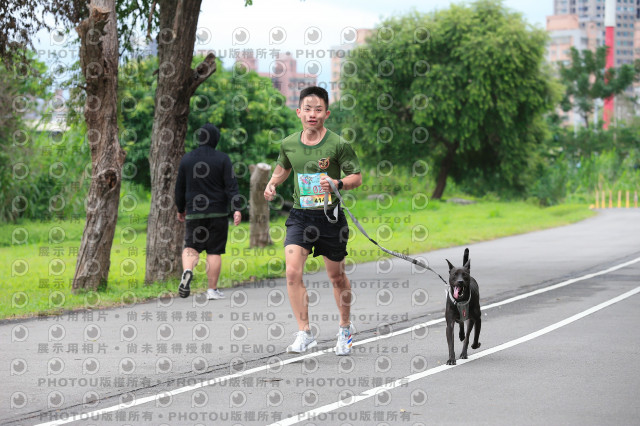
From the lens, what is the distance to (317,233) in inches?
328

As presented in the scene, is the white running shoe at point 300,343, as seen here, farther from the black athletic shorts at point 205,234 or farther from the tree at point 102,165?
the tree at point 102,165

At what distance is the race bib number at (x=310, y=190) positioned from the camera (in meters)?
8.21

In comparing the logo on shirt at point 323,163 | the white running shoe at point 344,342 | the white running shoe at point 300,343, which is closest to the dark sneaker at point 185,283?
the white running shoe at point 300,343

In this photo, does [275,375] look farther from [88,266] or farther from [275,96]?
[275,96]

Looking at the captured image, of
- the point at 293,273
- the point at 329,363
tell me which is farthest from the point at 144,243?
the point at 329,363

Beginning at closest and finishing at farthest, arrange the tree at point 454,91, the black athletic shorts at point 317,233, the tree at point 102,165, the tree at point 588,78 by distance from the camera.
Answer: the black athletic shorts at point 317,233 < the tree at point 102,165 < the tree at point 454,91 < the tree at point 588,78

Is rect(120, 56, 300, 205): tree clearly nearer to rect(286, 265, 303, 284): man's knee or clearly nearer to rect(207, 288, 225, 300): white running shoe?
rect(207, 288, 225, 300): white running shoe

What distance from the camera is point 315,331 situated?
32.1 feet

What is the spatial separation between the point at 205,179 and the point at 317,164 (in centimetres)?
422

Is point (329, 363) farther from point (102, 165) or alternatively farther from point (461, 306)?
point (102, 165)

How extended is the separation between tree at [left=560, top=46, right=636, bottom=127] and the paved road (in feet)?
202

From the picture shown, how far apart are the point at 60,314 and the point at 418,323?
402 centimetres

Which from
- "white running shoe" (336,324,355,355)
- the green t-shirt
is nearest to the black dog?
"white running shoe" (336,324,355,355)

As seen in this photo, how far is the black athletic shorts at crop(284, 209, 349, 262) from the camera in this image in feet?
27.3
